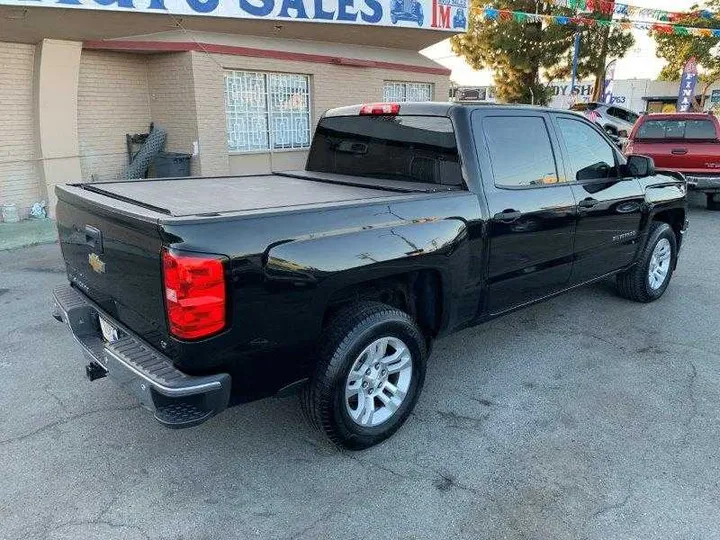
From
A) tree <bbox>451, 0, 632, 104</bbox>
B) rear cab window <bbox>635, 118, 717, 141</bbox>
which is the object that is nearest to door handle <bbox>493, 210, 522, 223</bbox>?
rear cab window <bbox>635, 118, 717, 141</bbox>

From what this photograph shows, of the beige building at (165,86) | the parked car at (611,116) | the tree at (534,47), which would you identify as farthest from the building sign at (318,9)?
the tree at (534,47)

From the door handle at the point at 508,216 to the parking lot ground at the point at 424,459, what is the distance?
1175mm

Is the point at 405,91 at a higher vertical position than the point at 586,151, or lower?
higher

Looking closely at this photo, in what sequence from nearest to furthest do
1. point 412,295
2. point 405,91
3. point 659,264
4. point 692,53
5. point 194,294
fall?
point 194,294 < point 412,295 < point 659,264 < point 405,91 < point 692,53

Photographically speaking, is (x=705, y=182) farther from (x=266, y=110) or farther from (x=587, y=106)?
(x=587, y=106)

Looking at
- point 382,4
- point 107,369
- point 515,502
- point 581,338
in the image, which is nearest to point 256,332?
point 107,369

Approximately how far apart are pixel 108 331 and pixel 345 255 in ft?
4.69

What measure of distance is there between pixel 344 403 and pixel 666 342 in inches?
123

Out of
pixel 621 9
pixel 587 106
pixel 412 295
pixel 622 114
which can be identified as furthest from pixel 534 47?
pixel 412 295

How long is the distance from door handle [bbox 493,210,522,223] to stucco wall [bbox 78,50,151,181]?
347 inches

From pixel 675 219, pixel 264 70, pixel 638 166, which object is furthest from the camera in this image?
pixel 264 70

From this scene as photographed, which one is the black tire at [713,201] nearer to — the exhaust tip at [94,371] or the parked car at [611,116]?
the parked car at [611,116]

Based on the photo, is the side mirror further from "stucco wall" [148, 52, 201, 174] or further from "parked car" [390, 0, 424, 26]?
"parked car" [390, 0, 424, 26]

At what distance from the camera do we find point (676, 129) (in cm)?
1081
